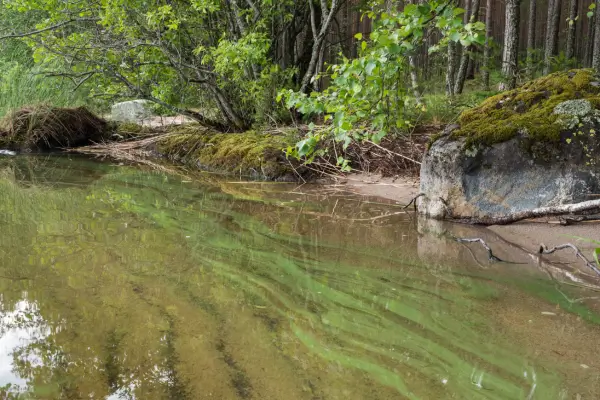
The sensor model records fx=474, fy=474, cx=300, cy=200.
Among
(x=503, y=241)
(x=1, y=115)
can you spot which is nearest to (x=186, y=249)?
(x=503, y=241)

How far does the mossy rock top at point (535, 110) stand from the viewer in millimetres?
3889

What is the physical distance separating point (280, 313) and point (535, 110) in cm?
316

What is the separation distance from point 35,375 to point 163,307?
2.08ft

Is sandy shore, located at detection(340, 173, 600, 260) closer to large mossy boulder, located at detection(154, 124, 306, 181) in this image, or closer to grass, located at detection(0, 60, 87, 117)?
large mossy boulder, located at detection(154, 124, 306, 181)

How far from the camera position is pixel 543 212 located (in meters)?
3.48

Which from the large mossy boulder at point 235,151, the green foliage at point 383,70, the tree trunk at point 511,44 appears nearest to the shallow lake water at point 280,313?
the green foliage at point 383,70

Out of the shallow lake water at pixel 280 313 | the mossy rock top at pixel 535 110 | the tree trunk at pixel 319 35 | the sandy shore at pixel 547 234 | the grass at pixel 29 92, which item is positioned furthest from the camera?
the grass at pixel 29 92

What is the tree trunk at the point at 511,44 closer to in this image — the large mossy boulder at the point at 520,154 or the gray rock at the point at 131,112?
the large mossy boulder at the point at 520,154

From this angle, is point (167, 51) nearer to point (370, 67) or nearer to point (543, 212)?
point (370, 67)

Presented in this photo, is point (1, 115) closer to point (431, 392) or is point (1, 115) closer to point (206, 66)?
point (206, 66)

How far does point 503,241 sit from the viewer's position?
3.52m

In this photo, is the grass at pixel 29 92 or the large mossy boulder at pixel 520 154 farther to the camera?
the grass at pixel 29 92

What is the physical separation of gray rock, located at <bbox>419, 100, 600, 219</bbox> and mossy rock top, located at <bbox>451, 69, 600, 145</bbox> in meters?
0.04

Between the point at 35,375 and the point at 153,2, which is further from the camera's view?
the point at 153,2
